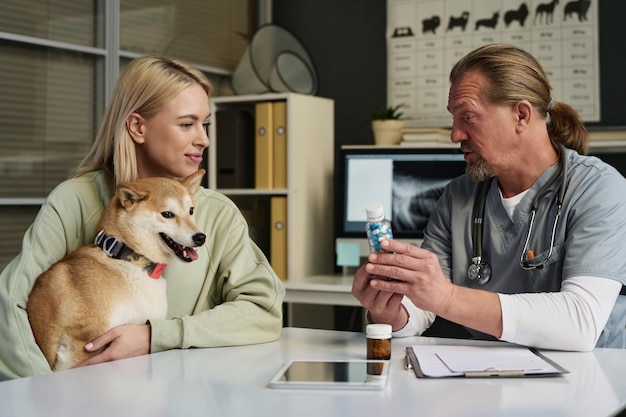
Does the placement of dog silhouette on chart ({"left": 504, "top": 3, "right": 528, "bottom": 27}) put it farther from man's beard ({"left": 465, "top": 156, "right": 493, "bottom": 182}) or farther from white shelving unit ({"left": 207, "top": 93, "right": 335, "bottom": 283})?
man's beard ({"left": 465, "top": 156, "right": 493, "bottom": 182})

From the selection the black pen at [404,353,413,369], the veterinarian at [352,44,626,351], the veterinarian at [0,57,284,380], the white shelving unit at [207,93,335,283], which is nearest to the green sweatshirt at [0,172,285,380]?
the veterinarian at [0,57,284,380]

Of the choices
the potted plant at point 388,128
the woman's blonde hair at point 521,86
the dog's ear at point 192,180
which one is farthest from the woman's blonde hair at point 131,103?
the potted plant at point 388,128

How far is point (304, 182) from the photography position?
11.6 ft

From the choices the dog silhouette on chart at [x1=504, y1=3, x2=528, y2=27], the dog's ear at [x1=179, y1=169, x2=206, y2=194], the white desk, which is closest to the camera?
the white desk

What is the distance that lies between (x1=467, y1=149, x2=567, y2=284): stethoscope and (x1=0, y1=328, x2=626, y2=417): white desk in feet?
0.93

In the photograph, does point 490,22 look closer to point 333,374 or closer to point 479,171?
point 479,171

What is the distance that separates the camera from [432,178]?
11.1ft

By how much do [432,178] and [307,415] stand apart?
7.63 ft

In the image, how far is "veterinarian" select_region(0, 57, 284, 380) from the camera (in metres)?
1.66

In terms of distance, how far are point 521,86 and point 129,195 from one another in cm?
90

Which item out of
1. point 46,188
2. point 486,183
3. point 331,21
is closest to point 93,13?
point 46,188

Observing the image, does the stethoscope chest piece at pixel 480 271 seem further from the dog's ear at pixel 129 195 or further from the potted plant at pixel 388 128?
the potted plant at pixel 388 128

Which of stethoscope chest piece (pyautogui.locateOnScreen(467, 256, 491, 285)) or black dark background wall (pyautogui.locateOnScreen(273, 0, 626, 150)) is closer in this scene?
stethoscope chest piece (pyautogui.locateOnScreen(467, 256, 491, 285))

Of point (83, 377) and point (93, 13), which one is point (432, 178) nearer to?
point (93, 13)
